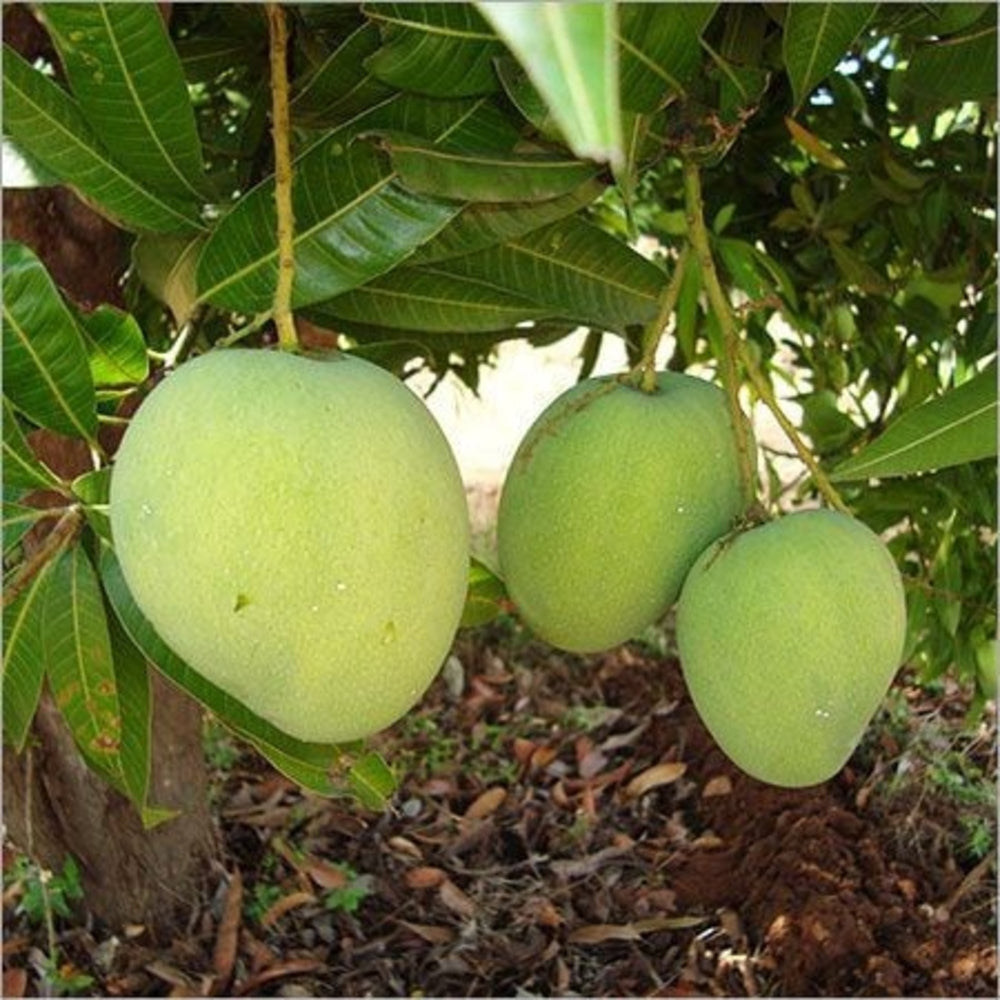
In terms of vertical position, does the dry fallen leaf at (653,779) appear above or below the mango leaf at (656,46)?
below

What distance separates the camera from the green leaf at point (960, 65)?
35.5 inches

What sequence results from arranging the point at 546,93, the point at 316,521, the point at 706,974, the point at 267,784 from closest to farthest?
the point at 546,93, the point at 316,521, the point at 706,974, the point at 267,784

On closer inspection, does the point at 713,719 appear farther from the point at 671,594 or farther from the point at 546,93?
the point at 546,93

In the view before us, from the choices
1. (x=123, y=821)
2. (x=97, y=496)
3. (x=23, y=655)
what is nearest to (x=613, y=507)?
(x=97, y=496)

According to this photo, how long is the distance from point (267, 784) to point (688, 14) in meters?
1.87

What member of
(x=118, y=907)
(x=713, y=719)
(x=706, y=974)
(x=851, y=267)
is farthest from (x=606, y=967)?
(x=713, y=719)

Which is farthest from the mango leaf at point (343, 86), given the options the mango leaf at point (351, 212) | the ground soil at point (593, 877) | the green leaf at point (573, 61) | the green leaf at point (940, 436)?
the ground soil at point (593, 877)

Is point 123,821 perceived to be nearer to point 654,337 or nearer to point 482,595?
point 482,595

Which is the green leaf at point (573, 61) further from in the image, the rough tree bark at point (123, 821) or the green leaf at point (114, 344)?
the rough tree bark at point (123, 821)

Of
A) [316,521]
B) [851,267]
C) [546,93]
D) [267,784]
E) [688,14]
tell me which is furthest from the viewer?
[267,784]

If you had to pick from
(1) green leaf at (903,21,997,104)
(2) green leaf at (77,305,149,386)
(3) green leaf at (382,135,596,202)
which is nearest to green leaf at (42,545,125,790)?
(2) green leaf at (77,305,149,386)

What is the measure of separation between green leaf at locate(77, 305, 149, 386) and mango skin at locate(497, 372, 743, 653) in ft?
0.93

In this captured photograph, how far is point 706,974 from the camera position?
1939mm

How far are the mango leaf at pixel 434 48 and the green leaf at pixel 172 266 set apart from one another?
22 cm
